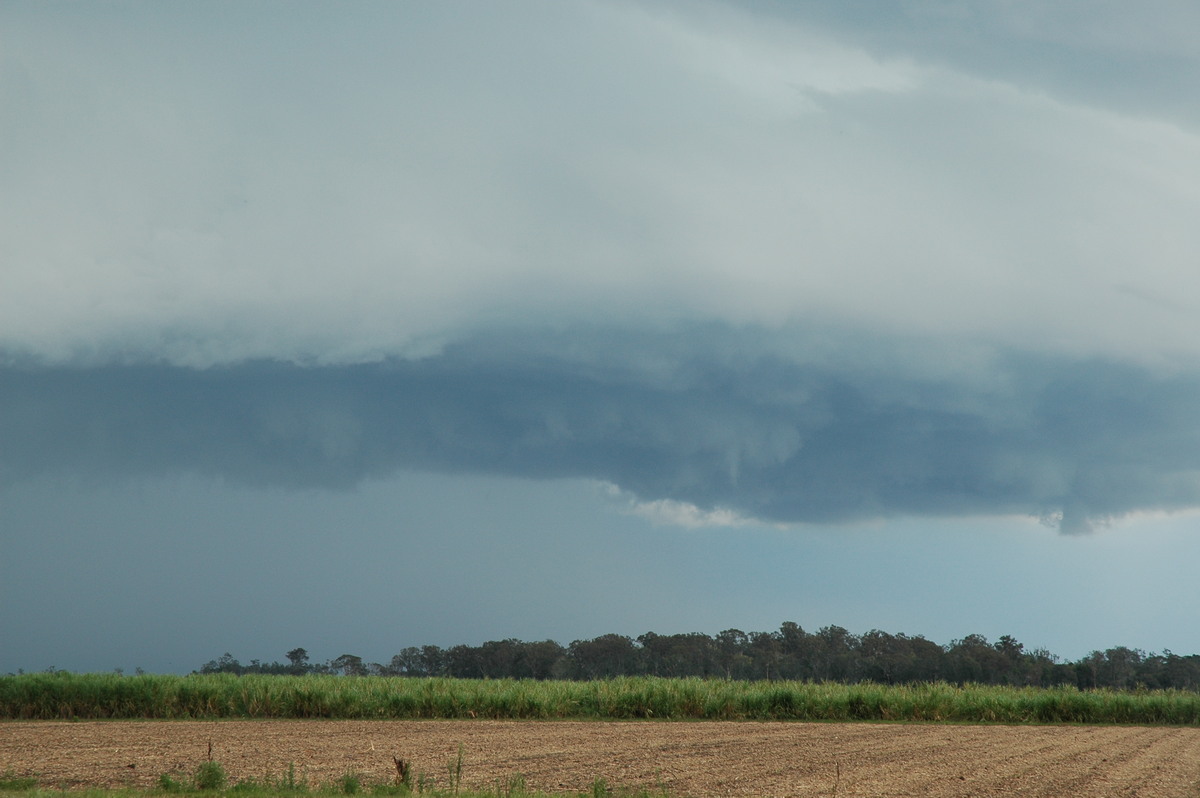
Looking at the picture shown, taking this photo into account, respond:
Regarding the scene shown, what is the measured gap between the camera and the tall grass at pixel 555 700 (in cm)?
4719

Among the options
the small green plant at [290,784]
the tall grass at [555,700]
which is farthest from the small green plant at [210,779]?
the tall grass at [555,700]

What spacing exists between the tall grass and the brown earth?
12.3ft

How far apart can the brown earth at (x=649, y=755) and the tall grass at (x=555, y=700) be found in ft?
12.3

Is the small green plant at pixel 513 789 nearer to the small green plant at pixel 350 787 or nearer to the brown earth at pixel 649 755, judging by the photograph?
the brown earth at pixel 649 755

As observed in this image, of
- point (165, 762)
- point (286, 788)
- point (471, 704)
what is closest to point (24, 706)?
point (471, 704)

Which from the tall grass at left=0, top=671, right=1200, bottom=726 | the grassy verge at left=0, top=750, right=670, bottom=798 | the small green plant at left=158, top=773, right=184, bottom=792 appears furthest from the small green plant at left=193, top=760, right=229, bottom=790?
the tall grass at left=0, top=671, right=1200, bottom=726

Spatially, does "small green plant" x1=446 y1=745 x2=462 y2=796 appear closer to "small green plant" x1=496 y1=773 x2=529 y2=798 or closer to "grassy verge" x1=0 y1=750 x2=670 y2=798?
"grassy verge" x1=0 y1=750 x2=670 y2=798

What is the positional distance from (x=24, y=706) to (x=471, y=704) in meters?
20.5

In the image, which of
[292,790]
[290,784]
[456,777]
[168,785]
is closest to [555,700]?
[456,777]

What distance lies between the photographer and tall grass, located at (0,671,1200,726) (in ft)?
155

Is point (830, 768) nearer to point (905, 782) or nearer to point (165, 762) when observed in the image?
point (905, 782)

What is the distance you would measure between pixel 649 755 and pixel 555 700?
1996 centimetres

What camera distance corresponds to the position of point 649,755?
2992cm

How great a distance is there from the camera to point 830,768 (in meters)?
27.1
